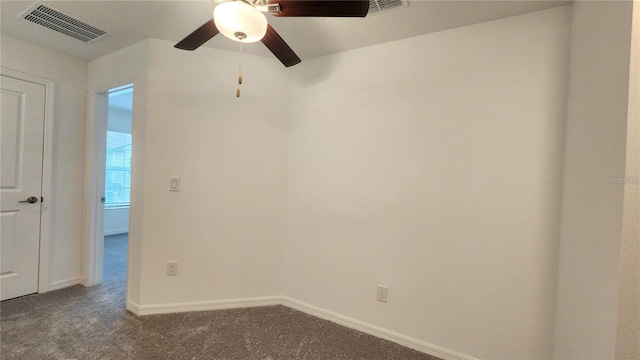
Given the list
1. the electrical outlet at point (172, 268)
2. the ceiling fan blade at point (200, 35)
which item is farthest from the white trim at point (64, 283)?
the ceiling fan blade at point (200, 35)

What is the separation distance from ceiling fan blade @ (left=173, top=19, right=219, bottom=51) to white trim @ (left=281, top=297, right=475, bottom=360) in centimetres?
216

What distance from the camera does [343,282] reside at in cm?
213

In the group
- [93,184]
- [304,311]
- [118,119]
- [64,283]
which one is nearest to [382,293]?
[304,311]

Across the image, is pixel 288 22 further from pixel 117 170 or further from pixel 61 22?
pixel 117 170

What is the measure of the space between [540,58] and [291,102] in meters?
1.84

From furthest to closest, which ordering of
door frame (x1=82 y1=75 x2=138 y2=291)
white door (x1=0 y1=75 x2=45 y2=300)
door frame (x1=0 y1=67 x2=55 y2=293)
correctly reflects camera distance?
door frame (x1=82 y1=75 x2=138 y2=291) → door frame (x1=0 y1=67 x2=55 y2=293) → white door (x1=0 y1=75 x2=45 y2=300)

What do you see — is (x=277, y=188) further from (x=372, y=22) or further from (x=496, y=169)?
(x=496, y=169)

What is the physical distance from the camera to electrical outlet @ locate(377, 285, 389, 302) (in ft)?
6.45

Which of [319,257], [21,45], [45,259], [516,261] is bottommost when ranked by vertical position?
[45,259]

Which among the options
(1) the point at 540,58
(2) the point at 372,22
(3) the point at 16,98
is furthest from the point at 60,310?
(1) the point at 540,58

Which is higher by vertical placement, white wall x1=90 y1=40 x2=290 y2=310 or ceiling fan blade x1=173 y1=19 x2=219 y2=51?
ceiling fan blade x1=173 y1=19 x2=219 y2=51

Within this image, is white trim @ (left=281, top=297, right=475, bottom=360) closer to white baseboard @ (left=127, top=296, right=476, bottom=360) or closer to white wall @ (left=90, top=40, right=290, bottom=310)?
white baseboard @ (left=127, top=296, right=476, bottom=360)

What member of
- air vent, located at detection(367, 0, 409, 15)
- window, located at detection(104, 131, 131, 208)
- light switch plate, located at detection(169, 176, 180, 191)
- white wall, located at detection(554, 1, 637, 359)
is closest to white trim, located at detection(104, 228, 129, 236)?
window, located at detection(104, 131, 131, 208)

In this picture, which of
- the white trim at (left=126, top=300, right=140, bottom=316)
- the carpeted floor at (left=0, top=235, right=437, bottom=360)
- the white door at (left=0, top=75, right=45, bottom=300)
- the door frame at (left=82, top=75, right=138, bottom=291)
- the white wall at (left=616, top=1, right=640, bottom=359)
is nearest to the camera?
the white wall at (left=616, top=1, right=640, bottom=359)
